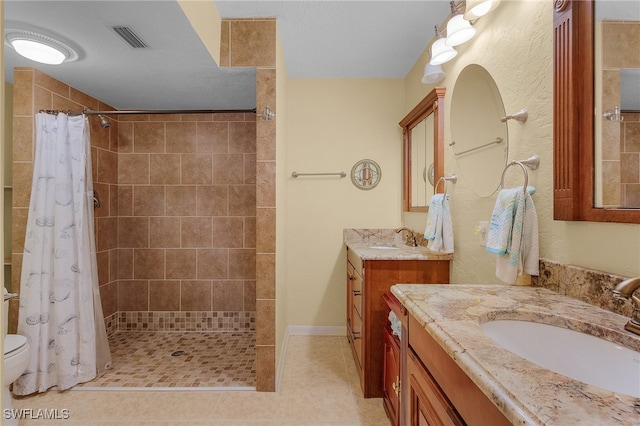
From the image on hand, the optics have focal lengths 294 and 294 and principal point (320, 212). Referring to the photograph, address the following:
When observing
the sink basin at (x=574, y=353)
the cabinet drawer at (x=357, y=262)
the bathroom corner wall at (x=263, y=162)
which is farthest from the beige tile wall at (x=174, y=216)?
the sink basin at (x=574, y=353)

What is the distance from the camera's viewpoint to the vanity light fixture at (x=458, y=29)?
4.91 feet

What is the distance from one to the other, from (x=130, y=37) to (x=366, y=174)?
6.68 feet

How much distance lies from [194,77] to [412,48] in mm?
1720

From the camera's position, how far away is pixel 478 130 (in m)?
1.58

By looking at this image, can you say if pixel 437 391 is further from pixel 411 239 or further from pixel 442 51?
pixel 411 239

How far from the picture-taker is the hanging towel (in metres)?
1.81

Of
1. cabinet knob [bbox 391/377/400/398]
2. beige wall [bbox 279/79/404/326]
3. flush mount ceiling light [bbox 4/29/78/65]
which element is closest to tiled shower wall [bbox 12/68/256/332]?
beige wall [bbox 279/79/404/326]

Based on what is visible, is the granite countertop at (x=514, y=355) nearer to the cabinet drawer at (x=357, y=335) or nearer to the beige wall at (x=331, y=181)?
the cabinet drawer at (x=357, y=335)

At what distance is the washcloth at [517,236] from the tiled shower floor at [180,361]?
5.84 ft

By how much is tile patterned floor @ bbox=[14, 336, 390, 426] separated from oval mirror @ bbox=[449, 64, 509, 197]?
1482 mm

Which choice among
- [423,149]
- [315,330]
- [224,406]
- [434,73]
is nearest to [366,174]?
[423,149]

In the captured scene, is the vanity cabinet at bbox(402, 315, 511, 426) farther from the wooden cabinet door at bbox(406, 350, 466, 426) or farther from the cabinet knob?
the cabinet knob

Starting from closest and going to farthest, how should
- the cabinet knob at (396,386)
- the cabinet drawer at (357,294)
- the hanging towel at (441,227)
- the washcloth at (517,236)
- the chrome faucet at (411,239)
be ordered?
the washcloth at (517,236) → the cabinet knob at (396,386) → the hanging towel at (441,227) → the cabinet drawer at (357,294) → the chrome faucet at (411,239)

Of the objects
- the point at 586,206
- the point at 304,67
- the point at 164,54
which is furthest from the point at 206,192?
the point at 586,206
